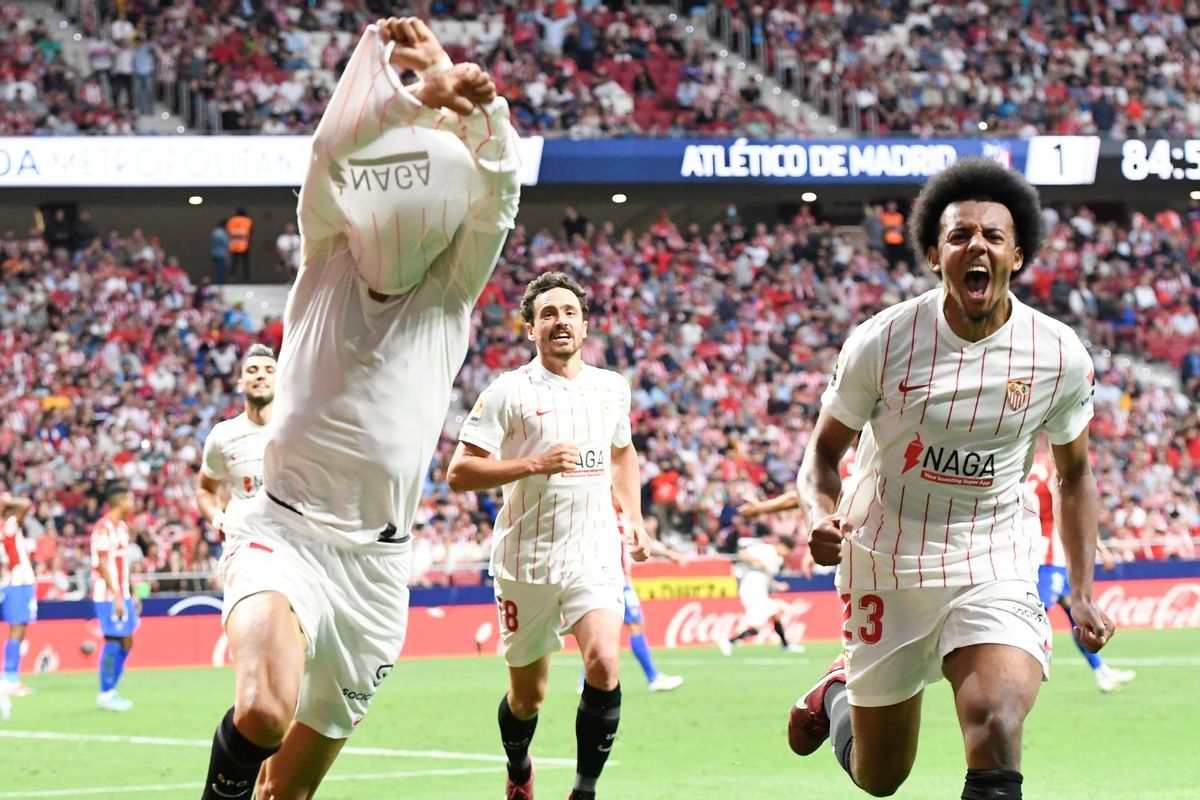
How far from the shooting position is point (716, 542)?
85.1 feet

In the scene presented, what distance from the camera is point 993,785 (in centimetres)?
566

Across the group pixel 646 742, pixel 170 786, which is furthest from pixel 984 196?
pixel 646 742

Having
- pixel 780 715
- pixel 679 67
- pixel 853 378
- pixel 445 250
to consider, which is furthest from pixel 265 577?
pixel 679 67

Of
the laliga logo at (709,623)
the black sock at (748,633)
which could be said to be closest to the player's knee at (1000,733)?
the black sock at (748,633)

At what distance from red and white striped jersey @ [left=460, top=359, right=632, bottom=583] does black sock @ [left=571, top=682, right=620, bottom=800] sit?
26.1 inches

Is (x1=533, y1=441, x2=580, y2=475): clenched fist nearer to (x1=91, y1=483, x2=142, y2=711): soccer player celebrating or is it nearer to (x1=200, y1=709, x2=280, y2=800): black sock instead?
(x1=200, y1=709, x2=280, y2=800): black sock

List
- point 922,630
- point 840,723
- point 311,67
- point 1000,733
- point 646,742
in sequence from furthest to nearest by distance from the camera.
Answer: point 311,67, point 646,742, point 840,723, point 922,630, point 1000,733

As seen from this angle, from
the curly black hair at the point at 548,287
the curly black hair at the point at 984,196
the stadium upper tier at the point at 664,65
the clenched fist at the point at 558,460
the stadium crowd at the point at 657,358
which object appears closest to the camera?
the curly black hair at the point at 984,196

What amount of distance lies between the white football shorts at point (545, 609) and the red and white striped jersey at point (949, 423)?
2.78 metres

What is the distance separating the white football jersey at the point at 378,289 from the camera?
17.5ft

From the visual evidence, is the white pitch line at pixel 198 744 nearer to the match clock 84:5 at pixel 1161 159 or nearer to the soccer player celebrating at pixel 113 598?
the soccer player celebrating at pixel 113 598

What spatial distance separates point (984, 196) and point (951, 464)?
3.18 ft

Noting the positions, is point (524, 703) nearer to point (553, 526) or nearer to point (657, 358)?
point (553, 526)

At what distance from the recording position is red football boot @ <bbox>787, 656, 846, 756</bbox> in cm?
776
